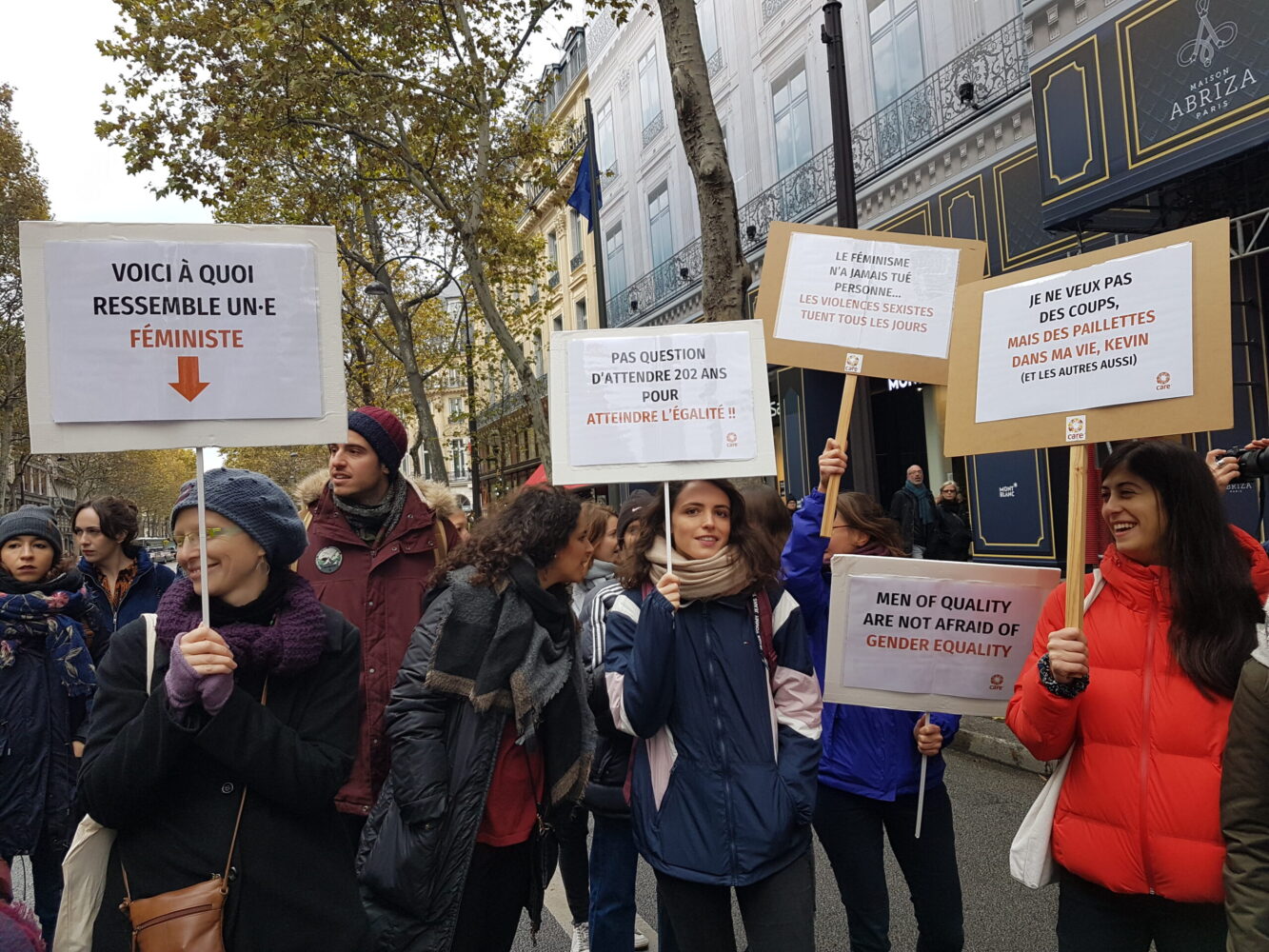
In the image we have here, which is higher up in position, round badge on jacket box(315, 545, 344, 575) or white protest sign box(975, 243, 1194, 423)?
white protest sign box(975, 243, 1194, 423)

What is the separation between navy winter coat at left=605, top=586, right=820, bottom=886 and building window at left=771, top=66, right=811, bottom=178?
1454cm

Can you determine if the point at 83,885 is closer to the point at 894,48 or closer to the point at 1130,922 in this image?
the point at 1130,922

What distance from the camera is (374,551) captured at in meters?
3.45

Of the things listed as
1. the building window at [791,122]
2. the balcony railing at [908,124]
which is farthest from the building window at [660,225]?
the building window at [791,122]

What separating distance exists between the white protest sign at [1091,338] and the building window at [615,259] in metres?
22.4

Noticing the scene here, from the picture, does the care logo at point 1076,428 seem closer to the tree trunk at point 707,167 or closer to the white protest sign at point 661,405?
→ the white protest sign at point 661,405

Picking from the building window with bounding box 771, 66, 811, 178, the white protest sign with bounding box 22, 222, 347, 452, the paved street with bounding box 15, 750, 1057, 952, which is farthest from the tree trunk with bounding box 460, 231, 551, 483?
the white protest sign with bounding box 22, 222, 347, 452

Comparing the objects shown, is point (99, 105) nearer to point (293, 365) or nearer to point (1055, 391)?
point (293, 365)

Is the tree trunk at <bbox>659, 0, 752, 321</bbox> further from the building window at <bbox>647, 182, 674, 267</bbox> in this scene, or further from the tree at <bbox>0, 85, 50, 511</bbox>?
the tree at <bbox>0, 85, 50, 511</bbox>

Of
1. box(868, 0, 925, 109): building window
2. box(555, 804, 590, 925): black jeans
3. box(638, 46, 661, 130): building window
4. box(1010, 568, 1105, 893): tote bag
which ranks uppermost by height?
box(638, 46, 661, 130): building window

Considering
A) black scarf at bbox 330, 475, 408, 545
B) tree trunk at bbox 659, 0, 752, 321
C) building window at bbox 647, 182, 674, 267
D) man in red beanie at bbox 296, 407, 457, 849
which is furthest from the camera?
building window at bbox 647, 182, 674, 267

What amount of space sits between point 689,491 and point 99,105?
13.2 metres

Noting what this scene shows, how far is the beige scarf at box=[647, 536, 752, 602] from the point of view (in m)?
2.75

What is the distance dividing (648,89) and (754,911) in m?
22.2
